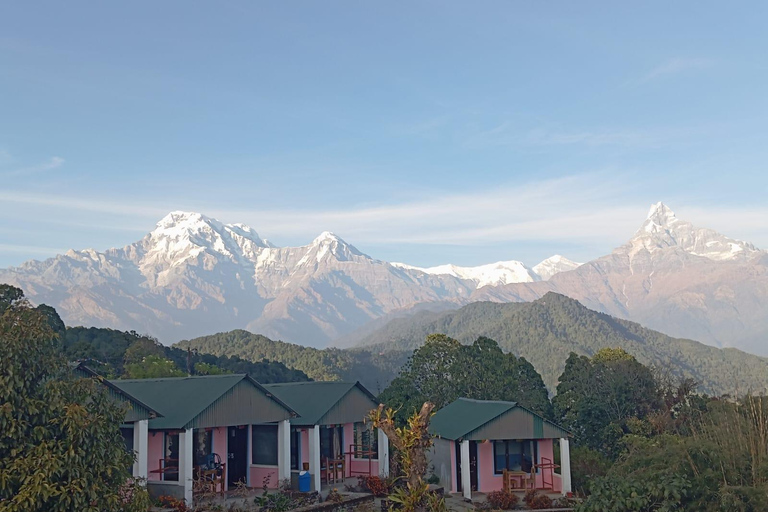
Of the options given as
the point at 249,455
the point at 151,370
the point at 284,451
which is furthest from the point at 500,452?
the point at 151,370

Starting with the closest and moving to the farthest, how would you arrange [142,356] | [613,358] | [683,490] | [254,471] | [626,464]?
1. [683,490]
2. [626,464]
3. [254,471]
4. [613,358]
5. [142,356]

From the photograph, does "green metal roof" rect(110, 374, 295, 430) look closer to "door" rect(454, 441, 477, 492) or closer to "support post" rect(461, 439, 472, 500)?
"support post" rect(461, 439, 472, 500)

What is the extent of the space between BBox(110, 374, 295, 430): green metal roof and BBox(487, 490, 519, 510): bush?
758 cm

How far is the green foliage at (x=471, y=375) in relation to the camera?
A: 161 feet

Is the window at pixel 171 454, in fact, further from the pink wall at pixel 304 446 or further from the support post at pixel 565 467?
the support post at pixel 565 467

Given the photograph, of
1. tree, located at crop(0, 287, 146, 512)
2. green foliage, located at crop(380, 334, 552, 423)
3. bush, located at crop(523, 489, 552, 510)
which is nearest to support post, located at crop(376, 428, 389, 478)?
bush, located at crop(523, 489, 552, 510)

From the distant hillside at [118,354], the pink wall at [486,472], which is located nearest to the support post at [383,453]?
the pink wall at [486,472]

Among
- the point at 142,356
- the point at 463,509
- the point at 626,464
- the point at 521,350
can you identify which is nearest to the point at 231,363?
the point at 142,356

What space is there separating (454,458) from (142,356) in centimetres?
3903

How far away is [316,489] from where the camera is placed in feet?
85.7

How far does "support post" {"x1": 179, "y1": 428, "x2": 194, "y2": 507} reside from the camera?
22797mm

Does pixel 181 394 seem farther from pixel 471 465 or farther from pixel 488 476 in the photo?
pixel 488 476

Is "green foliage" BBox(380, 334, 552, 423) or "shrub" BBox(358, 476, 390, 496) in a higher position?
"green foliage" BBox(380, 334, 552, 423)

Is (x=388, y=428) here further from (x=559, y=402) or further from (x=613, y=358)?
(x=613, y=358)
